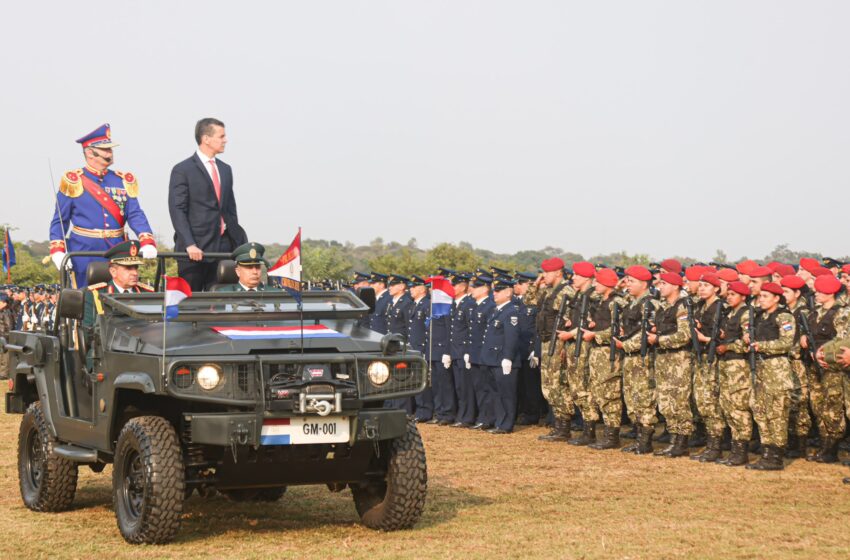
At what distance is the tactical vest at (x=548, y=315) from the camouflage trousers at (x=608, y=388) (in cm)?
118

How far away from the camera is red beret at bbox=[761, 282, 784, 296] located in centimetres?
1174

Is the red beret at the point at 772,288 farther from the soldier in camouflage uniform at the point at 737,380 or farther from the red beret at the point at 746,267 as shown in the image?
the red beret at the point at 746,267

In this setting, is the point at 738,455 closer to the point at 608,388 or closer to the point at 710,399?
the point at 710,399

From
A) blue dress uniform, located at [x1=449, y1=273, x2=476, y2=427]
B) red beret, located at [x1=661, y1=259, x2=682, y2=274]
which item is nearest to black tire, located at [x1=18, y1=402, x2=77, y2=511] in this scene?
blue dress uniform, located at [x1=449, y1=273, x2=476, y2=427]

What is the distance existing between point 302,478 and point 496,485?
3.33 metres

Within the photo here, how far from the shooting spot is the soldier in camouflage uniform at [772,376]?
11633 millimetres

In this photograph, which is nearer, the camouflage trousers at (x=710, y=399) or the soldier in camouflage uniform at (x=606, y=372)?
the camouflage trousers at (x=710, y=399)

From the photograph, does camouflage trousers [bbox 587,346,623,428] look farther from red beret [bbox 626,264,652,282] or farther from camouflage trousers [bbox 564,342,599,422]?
red beret [bbox 626,264,652,282]

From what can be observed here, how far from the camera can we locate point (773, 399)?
11688mm

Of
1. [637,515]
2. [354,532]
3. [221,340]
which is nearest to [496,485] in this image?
[637,515]

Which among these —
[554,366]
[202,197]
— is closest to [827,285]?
[554,366]

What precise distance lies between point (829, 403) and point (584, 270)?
3446 millimetres

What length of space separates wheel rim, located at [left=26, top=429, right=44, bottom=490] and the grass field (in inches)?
9.9

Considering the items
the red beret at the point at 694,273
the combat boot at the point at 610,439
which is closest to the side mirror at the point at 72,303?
the combat boot at the point at 610,439
